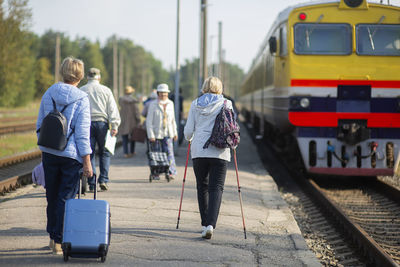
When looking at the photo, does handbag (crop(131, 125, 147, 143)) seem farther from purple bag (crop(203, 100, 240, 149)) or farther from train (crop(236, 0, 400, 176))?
purple bag (crop(203, 100, 240, 149))

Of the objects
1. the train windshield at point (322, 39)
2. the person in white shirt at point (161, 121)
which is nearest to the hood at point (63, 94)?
the person in white shirt at point (161, 121)

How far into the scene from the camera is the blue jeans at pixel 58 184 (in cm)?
559

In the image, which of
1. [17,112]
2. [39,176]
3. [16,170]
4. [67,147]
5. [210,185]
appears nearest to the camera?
[67,147]

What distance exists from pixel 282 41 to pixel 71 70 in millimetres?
7647

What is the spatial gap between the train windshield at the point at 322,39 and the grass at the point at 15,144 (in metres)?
8.17

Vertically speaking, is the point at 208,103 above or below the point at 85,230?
above

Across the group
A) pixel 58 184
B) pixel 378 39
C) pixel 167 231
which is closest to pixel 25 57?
pixel 378 39

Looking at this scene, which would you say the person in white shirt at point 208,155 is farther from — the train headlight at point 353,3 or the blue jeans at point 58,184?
the train headlight at point 353,3

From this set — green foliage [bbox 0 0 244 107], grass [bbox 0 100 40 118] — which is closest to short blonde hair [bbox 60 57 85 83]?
green foliage [bbox 0 0 244 107]

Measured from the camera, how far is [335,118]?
455 inches

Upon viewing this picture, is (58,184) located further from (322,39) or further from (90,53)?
(90,53)

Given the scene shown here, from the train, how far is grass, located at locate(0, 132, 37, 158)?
8036mm

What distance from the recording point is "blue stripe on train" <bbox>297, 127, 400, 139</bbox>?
11.6 m

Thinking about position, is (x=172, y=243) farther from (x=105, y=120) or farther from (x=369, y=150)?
(x=369, y=150)
